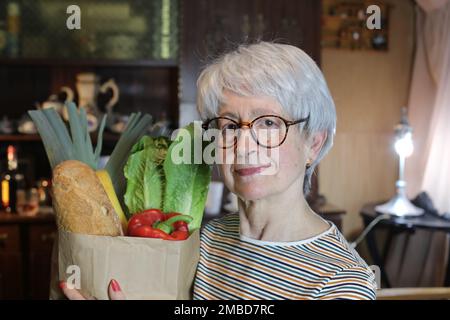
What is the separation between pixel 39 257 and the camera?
2543 mm

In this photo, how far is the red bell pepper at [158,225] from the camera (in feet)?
2.35

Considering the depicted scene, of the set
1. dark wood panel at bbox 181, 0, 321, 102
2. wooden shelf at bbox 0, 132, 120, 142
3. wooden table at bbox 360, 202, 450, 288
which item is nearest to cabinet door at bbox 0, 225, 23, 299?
wooden shelf at bbox 0, 132, 120, 142

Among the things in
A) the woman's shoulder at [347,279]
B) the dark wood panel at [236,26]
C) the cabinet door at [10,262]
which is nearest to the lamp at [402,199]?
the dark wood panel at [236,26]

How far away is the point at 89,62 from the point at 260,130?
1989 mm

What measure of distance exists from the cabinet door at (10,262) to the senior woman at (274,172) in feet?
6.17

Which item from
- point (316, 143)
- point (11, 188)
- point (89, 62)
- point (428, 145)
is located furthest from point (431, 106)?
point (316, 143)

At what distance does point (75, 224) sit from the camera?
0.73 metres

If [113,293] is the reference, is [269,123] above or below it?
above

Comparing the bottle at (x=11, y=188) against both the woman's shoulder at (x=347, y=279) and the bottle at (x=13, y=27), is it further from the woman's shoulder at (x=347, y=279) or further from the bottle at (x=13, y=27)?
the woman's shoulder at (x=347, y=279)

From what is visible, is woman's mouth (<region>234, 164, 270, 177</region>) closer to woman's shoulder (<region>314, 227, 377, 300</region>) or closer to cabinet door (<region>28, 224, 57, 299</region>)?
woman's shoulder (<region>314, 227, 377, 300</region>)

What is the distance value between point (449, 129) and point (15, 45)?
2.15m

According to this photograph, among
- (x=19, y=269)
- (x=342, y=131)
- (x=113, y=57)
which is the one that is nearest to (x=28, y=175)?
(x=19, y=269)

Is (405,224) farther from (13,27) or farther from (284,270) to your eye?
(13,27)
